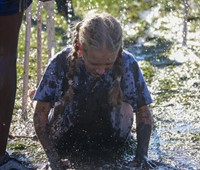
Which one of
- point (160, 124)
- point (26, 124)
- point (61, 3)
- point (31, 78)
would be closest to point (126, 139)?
point (160, 124)

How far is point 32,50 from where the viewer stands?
6.72m

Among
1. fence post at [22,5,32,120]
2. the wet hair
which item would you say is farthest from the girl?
fence post at [22,5,32,120]

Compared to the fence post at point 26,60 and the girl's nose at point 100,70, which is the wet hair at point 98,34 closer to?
the girl's nose at point 100,70

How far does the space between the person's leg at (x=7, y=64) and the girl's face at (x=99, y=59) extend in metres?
0.40

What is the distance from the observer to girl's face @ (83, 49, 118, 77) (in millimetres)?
3598

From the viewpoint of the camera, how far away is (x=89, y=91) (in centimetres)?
399

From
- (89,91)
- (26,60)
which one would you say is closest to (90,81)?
(89,91)

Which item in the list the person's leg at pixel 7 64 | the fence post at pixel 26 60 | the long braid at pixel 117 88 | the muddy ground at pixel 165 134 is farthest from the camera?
the fence post at pixel 26 60

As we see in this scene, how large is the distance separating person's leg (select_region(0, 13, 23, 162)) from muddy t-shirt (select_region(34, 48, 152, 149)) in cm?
26

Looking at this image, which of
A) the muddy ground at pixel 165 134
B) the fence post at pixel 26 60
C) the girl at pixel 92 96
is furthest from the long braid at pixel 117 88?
the fence post at pixel 26 60

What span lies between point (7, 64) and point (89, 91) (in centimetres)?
61

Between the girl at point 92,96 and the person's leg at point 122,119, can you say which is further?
the person's leg at point 122,119

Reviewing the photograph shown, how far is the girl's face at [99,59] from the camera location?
11.8ft

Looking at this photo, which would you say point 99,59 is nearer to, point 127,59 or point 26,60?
point 127,59
